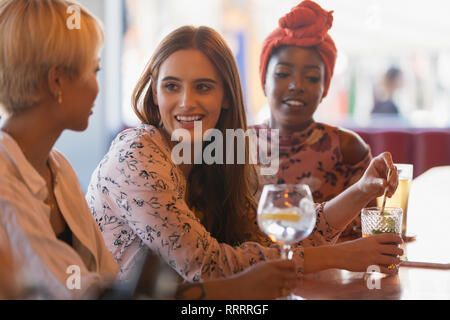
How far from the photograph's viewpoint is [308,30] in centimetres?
210

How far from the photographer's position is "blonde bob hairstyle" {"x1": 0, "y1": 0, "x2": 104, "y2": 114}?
3.39ft

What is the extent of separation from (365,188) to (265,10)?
3380 millimetres

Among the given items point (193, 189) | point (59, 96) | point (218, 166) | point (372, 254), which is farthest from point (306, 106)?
point (59, 96)

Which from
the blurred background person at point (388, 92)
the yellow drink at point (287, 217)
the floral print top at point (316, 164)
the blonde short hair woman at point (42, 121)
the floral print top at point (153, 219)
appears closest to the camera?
the blonde short hair woman at point (42, 121)

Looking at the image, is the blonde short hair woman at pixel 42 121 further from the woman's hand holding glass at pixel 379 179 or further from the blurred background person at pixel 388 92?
the blurred background person at pixel 388 92

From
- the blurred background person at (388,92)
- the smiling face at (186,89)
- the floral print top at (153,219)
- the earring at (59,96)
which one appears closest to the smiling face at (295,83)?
the smiling face at (186,89)

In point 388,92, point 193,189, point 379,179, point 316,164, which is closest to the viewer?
point 379,179

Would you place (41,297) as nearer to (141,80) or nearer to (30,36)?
(30,36)

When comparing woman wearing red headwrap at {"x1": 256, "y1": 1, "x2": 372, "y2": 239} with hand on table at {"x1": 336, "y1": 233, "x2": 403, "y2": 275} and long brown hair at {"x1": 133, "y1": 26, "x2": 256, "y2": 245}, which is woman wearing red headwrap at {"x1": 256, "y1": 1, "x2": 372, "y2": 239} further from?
hand on table at {"x1": 336, "y1": 233, "x2": 403, "y2": 275}

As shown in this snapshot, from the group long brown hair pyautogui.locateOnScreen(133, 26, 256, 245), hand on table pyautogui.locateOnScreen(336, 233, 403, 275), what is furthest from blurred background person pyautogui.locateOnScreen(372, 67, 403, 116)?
hand on table pyautogui.locateOnScreen(336, 233, 403, 275)

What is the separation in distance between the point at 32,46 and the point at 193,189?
2.70ft

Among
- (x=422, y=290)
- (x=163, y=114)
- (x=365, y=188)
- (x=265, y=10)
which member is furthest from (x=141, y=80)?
(x=265, y=10)

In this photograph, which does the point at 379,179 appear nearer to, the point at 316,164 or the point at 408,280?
the point at 408,280

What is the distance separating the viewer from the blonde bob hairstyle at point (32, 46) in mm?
1032
